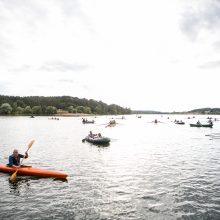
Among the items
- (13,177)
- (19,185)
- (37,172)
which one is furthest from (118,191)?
(13,177)

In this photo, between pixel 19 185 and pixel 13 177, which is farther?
pixel 13 177

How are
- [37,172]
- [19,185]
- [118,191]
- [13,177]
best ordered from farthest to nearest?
[37,172]
[13,177]
[19,185]
[118,191]

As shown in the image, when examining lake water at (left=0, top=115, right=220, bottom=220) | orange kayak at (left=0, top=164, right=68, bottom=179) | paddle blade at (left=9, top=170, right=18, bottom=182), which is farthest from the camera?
orange kayak at (left=0, top=164, right=68, bottom=179)

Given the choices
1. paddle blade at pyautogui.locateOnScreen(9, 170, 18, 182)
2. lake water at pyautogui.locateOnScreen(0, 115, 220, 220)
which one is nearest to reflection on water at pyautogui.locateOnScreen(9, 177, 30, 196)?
lake water at pyautogui.locateOnScreen(0, 115, 220, 220)

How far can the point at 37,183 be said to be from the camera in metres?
25.8

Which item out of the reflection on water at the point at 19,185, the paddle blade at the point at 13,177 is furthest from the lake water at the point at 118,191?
the paddle blade at the point at 13,177

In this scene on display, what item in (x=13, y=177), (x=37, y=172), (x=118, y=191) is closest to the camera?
(x=118, y=191)

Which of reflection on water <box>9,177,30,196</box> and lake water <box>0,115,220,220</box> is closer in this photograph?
lake water <box>0,115,220,220</box>

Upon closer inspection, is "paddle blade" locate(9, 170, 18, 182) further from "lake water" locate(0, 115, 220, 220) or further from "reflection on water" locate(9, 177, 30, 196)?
"lake water" locate(0, 115, 220, 220)

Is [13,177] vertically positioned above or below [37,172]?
below

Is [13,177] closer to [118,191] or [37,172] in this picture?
[37,172]

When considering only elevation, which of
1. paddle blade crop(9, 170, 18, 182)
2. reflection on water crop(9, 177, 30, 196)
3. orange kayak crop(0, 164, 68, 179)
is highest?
orange kayak crop(0, 164, 68, 179)

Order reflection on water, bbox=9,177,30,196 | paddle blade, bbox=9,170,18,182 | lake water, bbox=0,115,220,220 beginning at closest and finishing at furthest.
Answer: lake water, bbox=0,115,220,220
reflection on water, bbox=9,177,30,196
paddle blade, bbox=9,170,18,182

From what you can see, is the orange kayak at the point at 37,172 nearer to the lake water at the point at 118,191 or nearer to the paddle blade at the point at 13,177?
the lake water at the point at 118,191
